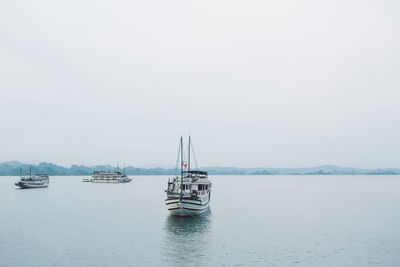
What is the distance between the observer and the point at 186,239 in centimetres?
4191

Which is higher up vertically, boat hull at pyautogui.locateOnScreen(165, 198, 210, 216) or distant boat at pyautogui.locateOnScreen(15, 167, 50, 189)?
boat hull at pyautogui.locateOnScreen(165, 198, 210, 216)

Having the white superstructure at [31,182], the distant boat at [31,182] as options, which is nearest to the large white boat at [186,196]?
the distant boat at [31,182]

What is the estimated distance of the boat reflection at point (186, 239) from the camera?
33.5m

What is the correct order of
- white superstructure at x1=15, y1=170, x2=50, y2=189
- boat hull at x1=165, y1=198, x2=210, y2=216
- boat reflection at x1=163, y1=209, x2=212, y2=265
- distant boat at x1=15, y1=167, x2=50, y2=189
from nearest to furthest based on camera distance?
boat reflection at x1=163, y1=209, x2=212, y2=265 → boat hull at x1=165, y1=198, x2=210, y2=216 → distant boat at x1=15, y1=167, x2=50, y2=189 → white superstructure at x1=15, y1=170, x2=50, y2=189

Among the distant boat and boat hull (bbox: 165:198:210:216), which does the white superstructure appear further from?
boat hull (bbox: 165:198:210:216)

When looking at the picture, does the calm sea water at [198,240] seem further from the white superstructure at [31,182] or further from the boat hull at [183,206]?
the white superstructure at [31,182]

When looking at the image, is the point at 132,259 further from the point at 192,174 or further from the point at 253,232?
the point at 192,174

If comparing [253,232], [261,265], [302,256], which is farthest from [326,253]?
[253,232]

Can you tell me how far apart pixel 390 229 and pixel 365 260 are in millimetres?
22786

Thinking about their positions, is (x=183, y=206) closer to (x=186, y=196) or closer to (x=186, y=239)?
(x=186, y=196)

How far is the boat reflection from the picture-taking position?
1318 inches

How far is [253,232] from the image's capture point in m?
47.7

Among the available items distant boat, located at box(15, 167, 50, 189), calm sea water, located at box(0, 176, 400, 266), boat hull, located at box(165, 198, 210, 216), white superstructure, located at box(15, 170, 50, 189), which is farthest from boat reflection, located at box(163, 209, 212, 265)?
white superstructure, located at box(15, 170, 50, 189)

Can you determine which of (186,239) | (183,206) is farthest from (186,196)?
(186,239)
